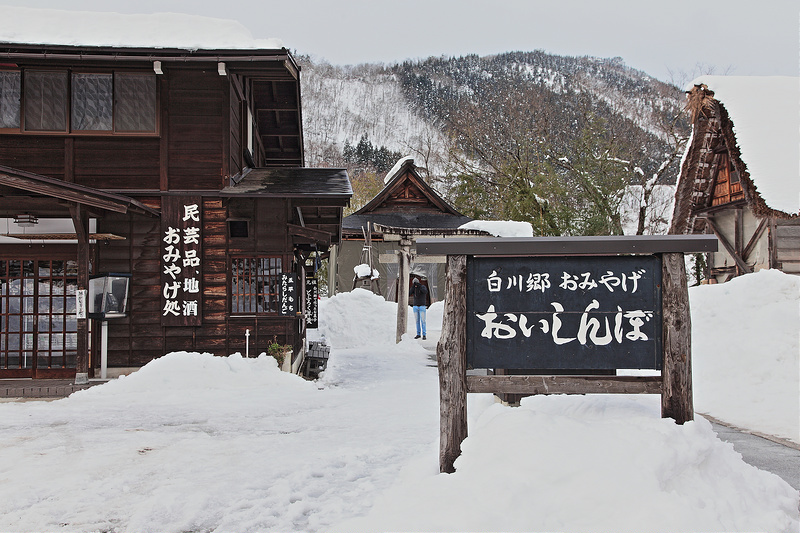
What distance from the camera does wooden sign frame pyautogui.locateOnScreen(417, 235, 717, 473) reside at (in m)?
4.09

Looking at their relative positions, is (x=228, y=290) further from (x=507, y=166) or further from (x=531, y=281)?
(x=507, y=166)

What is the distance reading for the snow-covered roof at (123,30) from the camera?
33.6ft

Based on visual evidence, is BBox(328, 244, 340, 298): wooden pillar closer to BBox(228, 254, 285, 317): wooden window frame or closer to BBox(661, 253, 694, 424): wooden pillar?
BBox(228, 254, 285, 317): wooden window frame

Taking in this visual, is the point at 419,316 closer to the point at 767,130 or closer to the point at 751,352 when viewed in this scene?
the point at 767,130

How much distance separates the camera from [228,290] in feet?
34.9

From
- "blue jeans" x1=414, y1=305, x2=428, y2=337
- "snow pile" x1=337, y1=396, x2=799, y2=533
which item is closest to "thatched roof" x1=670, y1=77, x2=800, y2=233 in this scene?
"blue jeans" x1=414, y1=305, x2=428, y2=337

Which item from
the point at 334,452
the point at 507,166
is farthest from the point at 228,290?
the point at 507,166

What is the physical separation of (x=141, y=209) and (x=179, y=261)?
3.57ft

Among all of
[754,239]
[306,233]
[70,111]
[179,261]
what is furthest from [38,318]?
[754,239]

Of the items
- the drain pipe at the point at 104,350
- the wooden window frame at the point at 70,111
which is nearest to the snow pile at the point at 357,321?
the drain pipe at the point at 104,350

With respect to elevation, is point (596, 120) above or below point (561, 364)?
above

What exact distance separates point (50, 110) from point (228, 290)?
4264 mm

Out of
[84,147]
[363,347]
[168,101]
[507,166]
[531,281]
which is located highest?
[507,166]

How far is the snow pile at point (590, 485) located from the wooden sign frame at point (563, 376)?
0.55 ft
